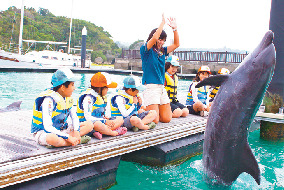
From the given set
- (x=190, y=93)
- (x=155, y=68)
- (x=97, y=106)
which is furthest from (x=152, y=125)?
(x=190, y=93)

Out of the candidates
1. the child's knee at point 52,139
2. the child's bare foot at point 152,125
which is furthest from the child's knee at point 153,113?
the child's knee at point 52,139

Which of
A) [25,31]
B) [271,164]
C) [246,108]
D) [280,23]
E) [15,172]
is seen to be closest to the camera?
[15,172]

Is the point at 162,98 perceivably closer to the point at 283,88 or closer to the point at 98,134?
the point at 98,134

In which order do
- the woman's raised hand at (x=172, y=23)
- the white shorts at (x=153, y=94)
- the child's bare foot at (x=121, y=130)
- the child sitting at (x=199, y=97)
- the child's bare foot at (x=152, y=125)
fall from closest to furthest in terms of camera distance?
the child's bare foot at (x=121, y=130)
the woman's raised hand at (x=172, y=23)
the child's bare foot at (x=152, y=125)
the white shorts at (x=153, y=94)
the child sitting at (x=199, y=97)

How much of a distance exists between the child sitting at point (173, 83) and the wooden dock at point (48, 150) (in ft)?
2.63

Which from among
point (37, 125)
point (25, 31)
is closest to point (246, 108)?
point (37, 125)

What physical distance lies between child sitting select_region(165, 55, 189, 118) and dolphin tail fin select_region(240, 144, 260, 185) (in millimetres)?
2756

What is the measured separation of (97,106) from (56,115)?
2.74 feet

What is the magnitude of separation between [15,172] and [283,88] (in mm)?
6663

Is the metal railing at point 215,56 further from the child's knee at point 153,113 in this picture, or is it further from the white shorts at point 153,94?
the child's knee at point 153,113

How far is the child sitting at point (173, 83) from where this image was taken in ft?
21.6

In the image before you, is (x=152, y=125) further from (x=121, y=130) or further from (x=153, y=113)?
(x=121, y=130)

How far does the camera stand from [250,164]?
4.07 metres

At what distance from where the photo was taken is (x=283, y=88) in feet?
26.3
